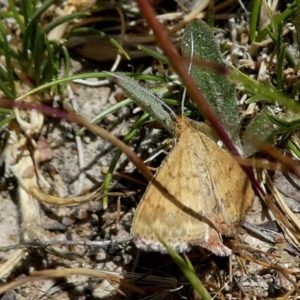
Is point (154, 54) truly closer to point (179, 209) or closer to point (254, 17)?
point (254, 17)

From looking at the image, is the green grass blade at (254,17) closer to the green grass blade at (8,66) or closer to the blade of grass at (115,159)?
the blade of grass at (115,159)

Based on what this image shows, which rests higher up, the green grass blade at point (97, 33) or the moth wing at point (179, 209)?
the green grass blade at point (97, 33)

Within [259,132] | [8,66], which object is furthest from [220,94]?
[8,66]

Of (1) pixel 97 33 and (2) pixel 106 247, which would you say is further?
(1) pixel 97 33

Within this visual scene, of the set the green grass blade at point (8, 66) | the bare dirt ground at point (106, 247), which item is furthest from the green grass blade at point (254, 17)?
the green grass blade at point (8, 66)

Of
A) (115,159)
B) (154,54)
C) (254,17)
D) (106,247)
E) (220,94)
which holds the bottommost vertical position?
(106,247)

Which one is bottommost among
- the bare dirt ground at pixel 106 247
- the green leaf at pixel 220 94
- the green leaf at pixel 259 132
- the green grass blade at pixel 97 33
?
the bare dirt ground at pixel 106 247

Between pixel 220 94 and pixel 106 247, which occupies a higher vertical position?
pixel 220 94

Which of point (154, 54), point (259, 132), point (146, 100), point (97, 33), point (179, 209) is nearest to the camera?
point (179, 209)

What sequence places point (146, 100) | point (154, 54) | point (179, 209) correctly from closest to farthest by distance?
point (179, 209), point (146, 100), point (154, 54)

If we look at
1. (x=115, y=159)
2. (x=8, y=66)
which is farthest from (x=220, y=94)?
(x=8, y=66)

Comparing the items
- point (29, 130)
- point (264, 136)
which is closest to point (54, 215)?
point (29, 130)
